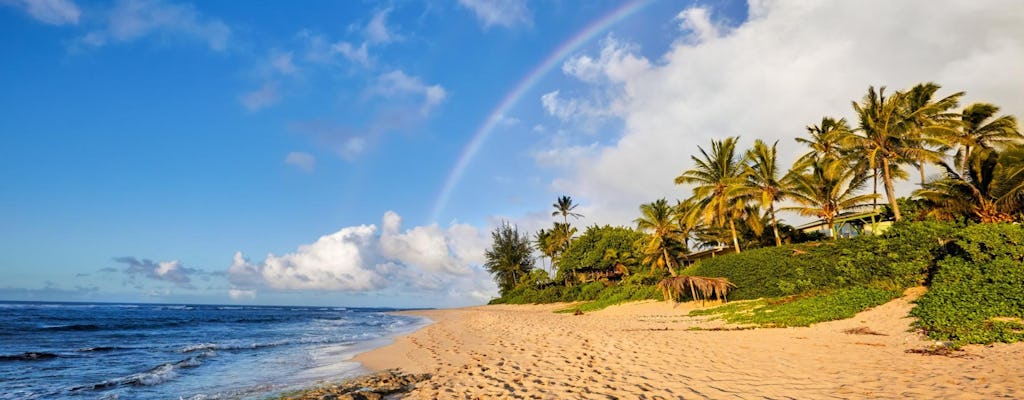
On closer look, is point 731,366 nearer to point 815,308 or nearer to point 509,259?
point 815,308

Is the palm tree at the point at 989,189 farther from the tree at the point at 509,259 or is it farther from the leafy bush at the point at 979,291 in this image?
the tree at the point at 509,259

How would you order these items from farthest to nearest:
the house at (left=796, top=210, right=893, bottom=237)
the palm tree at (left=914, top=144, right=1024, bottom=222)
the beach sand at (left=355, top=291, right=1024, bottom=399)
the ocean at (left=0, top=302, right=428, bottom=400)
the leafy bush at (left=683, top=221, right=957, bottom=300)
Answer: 1. the house at (left=796, top=210, right=893, bottom=237)
2. the palm tree at (left=914, top=144, right=1024, bottom=222)
3. the leafy bush at (left=683, top=221, right=957, bottom=300)
4. the ocean at (left=0, top=302, right=428, bottom=400)
5. the beach sand at (left=355, top=291, right=1024, bottom=399)

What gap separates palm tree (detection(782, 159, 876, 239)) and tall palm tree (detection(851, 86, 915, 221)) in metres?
1.51

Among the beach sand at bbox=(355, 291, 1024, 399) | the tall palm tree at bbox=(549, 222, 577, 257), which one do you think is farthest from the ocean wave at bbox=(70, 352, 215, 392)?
the tall palm tree at bbox=(549, 222, 577, 257)

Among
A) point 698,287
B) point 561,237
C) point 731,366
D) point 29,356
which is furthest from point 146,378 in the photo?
point 561,237

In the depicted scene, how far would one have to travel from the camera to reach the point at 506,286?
66.1 meters

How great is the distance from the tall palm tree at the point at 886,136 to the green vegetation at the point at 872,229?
0.22 ft

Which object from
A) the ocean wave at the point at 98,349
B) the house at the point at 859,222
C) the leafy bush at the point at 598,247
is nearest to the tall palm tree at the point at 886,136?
the house at the point at 859,222

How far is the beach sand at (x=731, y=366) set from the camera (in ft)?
23.1

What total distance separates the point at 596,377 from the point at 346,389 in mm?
4996

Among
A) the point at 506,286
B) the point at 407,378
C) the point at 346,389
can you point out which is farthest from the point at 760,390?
the point at 506,286

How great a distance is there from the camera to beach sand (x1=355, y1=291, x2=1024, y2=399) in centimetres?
705

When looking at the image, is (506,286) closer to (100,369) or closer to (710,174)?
(710,174)

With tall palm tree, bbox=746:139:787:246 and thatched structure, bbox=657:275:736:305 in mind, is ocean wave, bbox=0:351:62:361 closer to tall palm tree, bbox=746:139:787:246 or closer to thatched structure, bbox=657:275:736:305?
thatched structure, bbox=657:275:736:305
